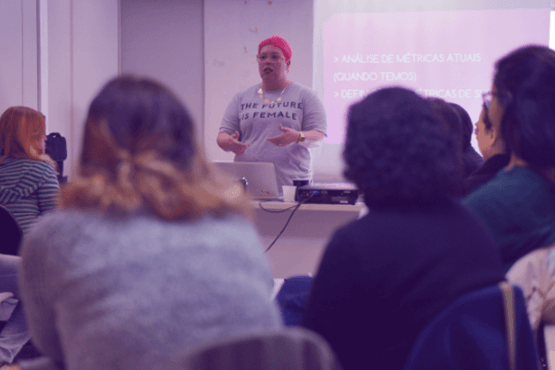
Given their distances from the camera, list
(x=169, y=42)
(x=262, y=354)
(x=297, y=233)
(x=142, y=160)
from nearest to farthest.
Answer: (x=262, y=354) < (x=142, y=160) < (x=297, y=233) < (x=169, y=42)

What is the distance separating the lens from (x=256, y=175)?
8.39ft

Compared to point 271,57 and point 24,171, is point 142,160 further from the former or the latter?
point 271,57

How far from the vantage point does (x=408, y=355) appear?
0.86 metres

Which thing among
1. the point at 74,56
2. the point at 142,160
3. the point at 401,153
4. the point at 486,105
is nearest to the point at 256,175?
the point at 486,105

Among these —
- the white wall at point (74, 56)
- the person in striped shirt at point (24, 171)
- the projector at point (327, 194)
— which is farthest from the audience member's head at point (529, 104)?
the white wall at point (74, 56)

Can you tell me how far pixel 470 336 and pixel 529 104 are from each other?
647 mm

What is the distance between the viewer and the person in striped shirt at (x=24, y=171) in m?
2.26

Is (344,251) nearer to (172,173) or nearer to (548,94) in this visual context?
(172,173)

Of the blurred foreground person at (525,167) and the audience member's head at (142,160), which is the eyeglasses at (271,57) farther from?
the audience member's head at (142,160)

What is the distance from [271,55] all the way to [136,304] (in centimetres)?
255

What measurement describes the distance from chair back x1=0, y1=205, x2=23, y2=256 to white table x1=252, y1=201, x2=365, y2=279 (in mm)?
1120

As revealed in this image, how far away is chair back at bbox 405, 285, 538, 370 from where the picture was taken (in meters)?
0.77

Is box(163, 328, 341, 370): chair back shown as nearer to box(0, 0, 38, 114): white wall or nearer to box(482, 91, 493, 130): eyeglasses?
box(482, 91, 493, 130): eyeglasses

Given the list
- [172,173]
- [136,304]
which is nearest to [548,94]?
[172,173]
